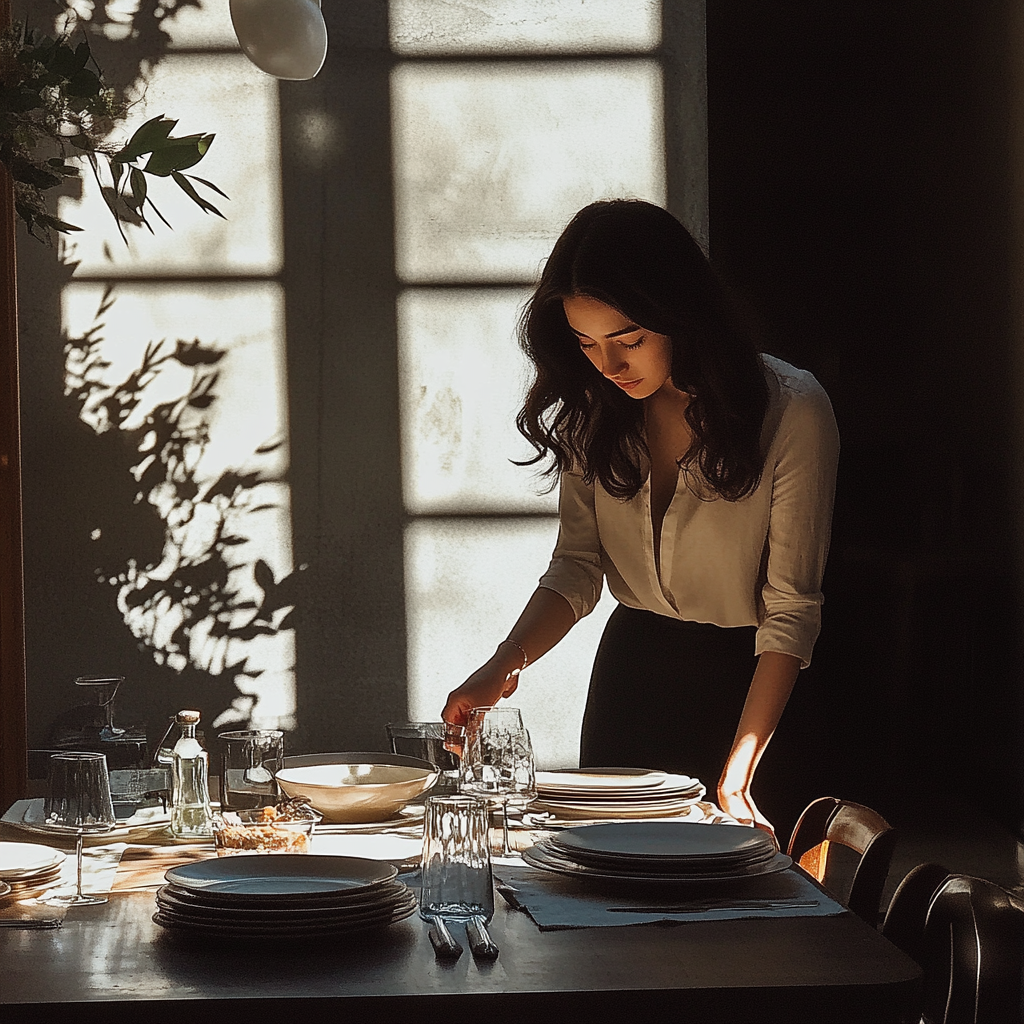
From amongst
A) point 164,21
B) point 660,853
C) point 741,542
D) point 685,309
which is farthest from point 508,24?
point 660,853

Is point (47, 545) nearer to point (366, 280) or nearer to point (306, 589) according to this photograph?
point (306, 589)

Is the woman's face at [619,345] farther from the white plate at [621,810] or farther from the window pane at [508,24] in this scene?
the window pane at [508,24]

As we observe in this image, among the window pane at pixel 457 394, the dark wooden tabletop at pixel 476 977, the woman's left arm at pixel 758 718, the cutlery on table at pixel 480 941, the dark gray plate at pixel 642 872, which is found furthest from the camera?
the window pane at pixel 457 394

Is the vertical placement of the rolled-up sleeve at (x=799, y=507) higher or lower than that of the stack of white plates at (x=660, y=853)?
higher

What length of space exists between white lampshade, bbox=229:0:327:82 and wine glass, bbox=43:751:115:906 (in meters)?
1.20

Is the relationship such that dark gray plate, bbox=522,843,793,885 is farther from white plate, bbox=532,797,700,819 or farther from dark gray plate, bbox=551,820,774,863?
white plate, bbox=532,797,700,819

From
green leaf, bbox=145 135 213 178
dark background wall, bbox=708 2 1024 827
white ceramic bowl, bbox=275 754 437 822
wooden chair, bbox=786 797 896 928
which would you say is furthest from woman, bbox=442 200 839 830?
dark background wall, bbox=708 2 1024 827

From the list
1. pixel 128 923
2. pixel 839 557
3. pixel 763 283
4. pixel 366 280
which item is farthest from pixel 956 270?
pixel 128 923

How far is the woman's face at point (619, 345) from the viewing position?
2.14m

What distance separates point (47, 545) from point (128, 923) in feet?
8.46

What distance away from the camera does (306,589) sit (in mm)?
3713

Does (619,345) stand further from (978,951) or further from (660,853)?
(978,951)

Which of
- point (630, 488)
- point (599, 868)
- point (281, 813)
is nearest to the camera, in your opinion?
point (599, 868)

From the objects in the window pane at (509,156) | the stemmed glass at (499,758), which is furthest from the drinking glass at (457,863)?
Result: the window pane at (509,156)
